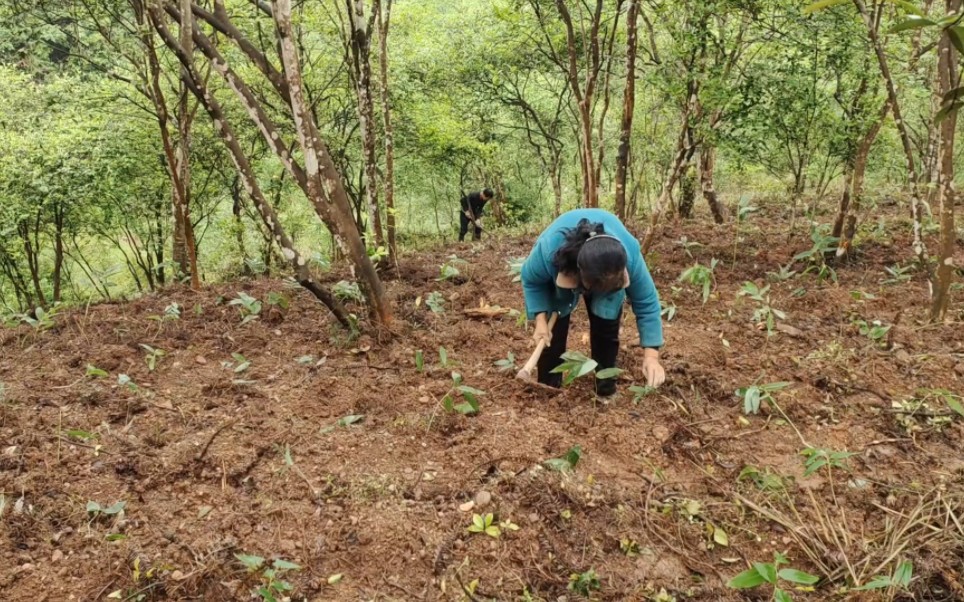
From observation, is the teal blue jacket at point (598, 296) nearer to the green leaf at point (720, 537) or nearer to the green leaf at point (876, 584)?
the green leaf at point (720, 537)

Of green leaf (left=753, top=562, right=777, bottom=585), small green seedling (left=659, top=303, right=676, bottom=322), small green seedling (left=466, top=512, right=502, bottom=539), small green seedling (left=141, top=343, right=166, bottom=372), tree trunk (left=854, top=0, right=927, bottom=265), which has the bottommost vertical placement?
small green seedling (left=466, top=512, right=502, bottom=539)

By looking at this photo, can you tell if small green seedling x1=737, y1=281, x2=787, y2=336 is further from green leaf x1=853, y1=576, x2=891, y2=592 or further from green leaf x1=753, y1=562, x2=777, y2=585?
green leaf x1=753, y1=562, x2=777, y2=585

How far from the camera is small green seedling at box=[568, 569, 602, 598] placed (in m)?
2.09

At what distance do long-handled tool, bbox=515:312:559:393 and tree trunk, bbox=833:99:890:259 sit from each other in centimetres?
319

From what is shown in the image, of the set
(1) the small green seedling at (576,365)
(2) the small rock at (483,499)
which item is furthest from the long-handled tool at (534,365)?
(2) the small rock at (483,499)

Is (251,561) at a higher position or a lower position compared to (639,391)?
lower

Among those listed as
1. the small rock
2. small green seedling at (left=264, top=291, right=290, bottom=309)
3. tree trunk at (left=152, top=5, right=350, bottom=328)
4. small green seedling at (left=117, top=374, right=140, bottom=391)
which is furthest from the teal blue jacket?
small green seedling at (left=117, top=374, right=140, bottom=391)

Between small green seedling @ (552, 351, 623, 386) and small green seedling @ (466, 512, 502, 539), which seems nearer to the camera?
small green seedling @ (466, 512, 502, 539)

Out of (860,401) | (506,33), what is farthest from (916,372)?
(506,33)

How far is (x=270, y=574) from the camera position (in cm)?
208

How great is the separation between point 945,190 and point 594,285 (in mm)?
2575

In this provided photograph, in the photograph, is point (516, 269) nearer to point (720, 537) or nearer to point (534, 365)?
point (534, 365)

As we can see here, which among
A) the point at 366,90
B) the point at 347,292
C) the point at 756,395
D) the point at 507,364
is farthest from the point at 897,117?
the point at 347,292

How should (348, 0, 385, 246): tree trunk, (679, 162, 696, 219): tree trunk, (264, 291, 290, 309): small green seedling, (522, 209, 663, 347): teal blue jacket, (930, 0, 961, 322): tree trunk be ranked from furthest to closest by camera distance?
(679, 162, 696, 219): tree trunk, (264, 291, 290, 309): small green seedling, (348, 0, 385, 246): tree trunk, (930, 0, 961, 322): tree trunk, (522, 209, 663, 347): teal blue jacket
